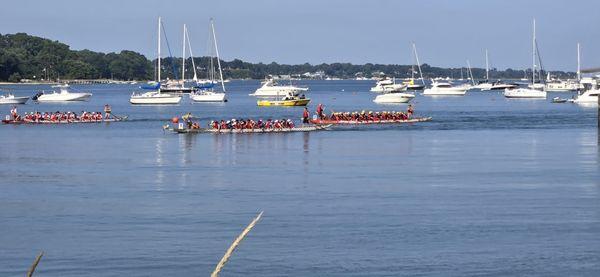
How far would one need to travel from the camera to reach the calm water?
33312 mm

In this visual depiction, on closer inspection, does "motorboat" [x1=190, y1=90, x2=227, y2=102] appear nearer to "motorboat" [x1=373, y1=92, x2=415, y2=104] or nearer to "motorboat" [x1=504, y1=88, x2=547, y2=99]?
"motorboat" [x1=373, y1=92, x2=415, y2=104]

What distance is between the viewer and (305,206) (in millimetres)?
44188

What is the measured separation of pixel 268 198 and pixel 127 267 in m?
14.9

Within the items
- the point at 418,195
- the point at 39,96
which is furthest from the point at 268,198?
the point at 39,96

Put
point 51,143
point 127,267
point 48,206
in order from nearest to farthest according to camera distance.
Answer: point 127,267 → point 48,206 → point 51,143

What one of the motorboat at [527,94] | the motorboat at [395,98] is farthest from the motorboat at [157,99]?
the motorboat at [527,94]

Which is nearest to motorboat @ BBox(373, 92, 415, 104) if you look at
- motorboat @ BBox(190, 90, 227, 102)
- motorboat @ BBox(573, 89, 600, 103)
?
motorboat @ BBox(190, 90, 227, 102)

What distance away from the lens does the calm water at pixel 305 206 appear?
33312 mm

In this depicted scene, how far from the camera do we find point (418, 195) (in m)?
47.7

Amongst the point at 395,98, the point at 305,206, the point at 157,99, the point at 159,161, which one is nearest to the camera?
the point at 305,206

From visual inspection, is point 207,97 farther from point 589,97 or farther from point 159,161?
point 159,161

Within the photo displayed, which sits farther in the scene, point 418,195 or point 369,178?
point 369,178

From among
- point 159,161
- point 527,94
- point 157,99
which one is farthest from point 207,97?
point 159,161

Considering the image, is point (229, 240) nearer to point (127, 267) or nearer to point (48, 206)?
point (127, 267)
